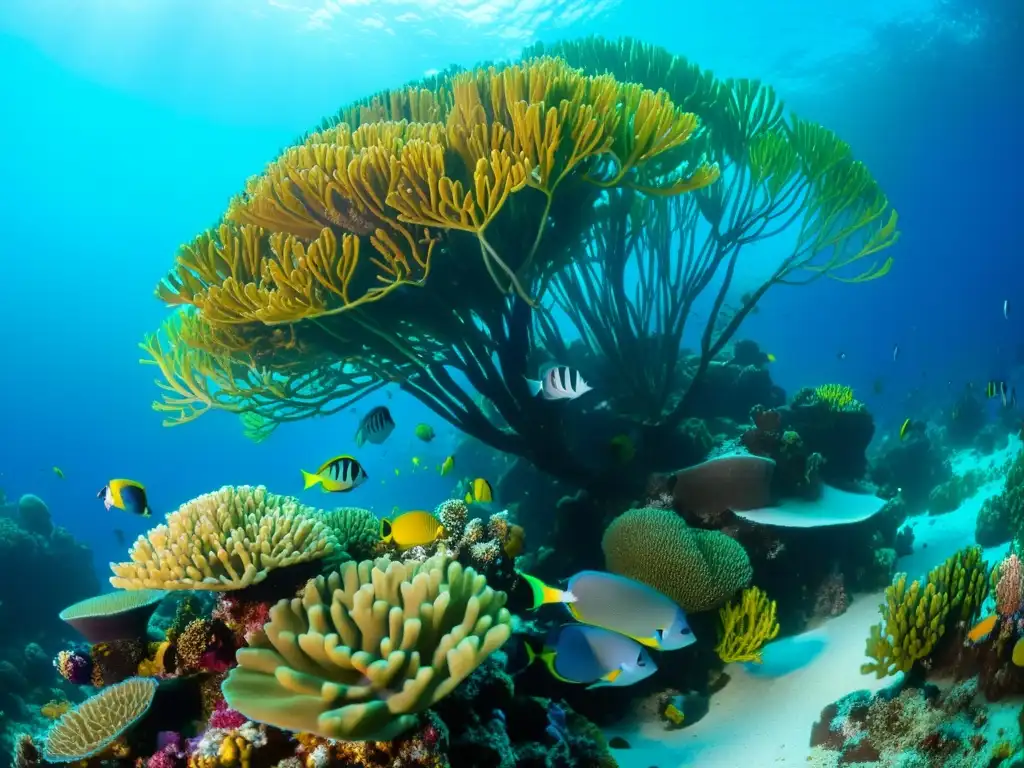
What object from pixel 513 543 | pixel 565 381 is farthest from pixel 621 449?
pixel 565 381

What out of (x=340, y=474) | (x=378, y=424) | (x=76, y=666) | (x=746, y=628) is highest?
(x=378, y=424)

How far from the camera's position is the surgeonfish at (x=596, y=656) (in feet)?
10.7

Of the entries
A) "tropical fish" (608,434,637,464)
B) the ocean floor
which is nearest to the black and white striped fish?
"tropical fish" (608,434,637,464)

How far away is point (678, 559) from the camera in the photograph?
16.3ft

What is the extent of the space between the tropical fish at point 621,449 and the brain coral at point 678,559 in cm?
125

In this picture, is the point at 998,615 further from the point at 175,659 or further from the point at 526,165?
the point at 175,659

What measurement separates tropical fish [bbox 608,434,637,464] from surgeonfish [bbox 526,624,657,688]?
134 inches

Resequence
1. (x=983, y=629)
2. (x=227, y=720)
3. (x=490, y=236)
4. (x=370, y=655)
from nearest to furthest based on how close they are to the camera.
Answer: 1. (x=370, y=655)
2. (x=227, y=720)
3. (x=983, y=629)
4. (x=490, y=236)

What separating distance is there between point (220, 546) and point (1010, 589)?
4.91 meters

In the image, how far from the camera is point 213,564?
3.20 meters

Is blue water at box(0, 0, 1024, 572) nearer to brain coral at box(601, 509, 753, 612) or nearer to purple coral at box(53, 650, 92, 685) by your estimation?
brain coral at box(601, 509, 753, 612)

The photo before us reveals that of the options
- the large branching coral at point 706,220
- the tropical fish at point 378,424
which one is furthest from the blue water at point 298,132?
the tropical fish at point 378,424

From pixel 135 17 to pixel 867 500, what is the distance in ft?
141

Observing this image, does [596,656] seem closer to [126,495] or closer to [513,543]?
[513,543]
